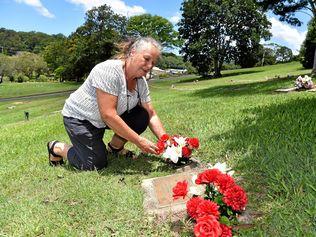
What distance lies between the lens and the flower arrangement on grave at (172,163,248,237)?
2936mm

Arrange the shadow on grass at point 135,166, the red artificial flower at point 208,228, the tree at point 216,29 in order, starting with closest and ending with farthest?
the red artificial flower at point 208,228
the shadow on grass at point 135,166
the tree at point 216,29

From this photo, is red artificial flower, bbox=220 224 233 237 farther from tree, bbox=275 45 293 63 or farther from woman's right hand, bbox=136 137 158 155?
tree, bbox=275 45 293 63

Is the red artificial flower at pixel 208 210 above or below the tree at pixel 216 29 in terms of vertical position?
below

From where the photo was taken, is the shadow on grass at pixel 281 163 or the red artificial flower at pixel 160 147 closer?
the shadow on grass at pixel 281 163

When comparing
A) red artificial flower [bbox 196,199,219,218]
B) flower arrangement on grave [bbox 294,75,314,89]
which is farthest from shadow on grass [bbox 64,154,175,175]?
flower arrangement on grave [bbox 294,75,314,89]

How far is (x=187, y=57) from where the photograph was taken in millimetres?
51219

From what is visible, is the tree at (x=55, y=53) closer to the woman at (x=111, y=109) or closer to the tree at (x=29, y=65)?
the tree at (x=29, y=65)

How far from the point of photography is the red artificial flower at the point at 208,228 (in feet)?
9.41

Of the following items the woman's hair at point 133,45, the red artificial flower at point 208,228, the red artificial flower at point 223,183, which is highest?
the woman's hair at point 133,45

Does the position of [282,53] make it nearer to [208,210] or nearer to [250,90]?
[250,90]

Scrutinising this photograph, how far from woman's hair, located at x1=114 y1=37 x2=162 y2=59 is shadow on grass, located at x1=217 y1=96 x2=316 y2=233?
1589mm

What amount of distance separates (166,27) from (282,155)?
80.4m

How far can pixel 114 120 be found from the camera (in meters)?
4.71

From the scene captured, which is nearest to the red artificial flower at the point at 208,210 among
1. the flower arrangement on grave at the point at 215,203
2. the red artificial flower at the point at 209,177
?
the flower arrangement on grave at the point at 215,203
